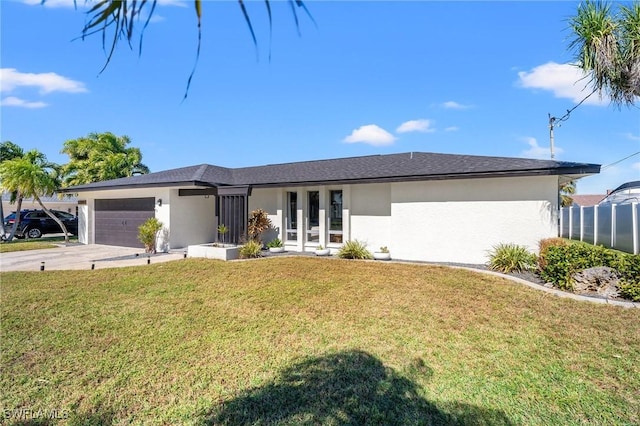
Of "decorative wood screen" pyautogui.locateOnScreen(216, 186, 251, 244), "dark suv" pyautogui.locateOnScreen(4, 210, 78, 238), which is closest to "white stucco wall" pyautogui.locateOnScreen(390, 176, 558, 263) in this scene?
"decorative wood screen" pyautogui.locateOnScreen(216, 186, 251, 244)

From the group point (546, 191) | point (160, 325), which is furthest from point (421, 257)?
point (160, 325)

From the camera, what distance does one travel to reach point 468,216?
11.8 m

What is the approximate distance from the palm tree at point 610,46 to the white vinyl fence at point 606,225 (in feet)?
9.85

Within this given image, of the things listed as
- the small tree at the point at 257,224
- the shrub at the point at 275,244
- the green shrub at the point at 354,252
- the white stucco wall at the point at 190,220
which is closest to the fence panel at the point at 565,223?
the green shrub at the point at 354,252

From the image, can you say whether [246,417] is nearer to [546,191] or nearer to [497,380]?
[497,380]

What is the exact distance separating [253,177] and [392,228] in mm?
9041

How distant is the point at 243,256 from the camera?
528 inches

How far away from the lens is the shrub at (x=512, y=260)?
10242 millimetres

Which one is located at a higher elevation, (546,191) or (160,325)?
(546,191)

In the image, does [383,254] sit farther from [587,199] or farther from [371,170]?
[587,199]

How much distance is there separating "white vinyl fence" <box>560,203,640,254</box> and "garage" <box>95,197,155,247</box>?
19.3m

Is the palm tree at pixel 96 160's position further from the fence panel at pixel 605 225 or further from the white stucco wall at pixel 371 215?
the fence panel at pixel 605 225

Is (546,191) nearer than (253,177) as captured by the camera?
Yes

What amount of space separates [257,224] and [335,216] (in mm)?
3832
